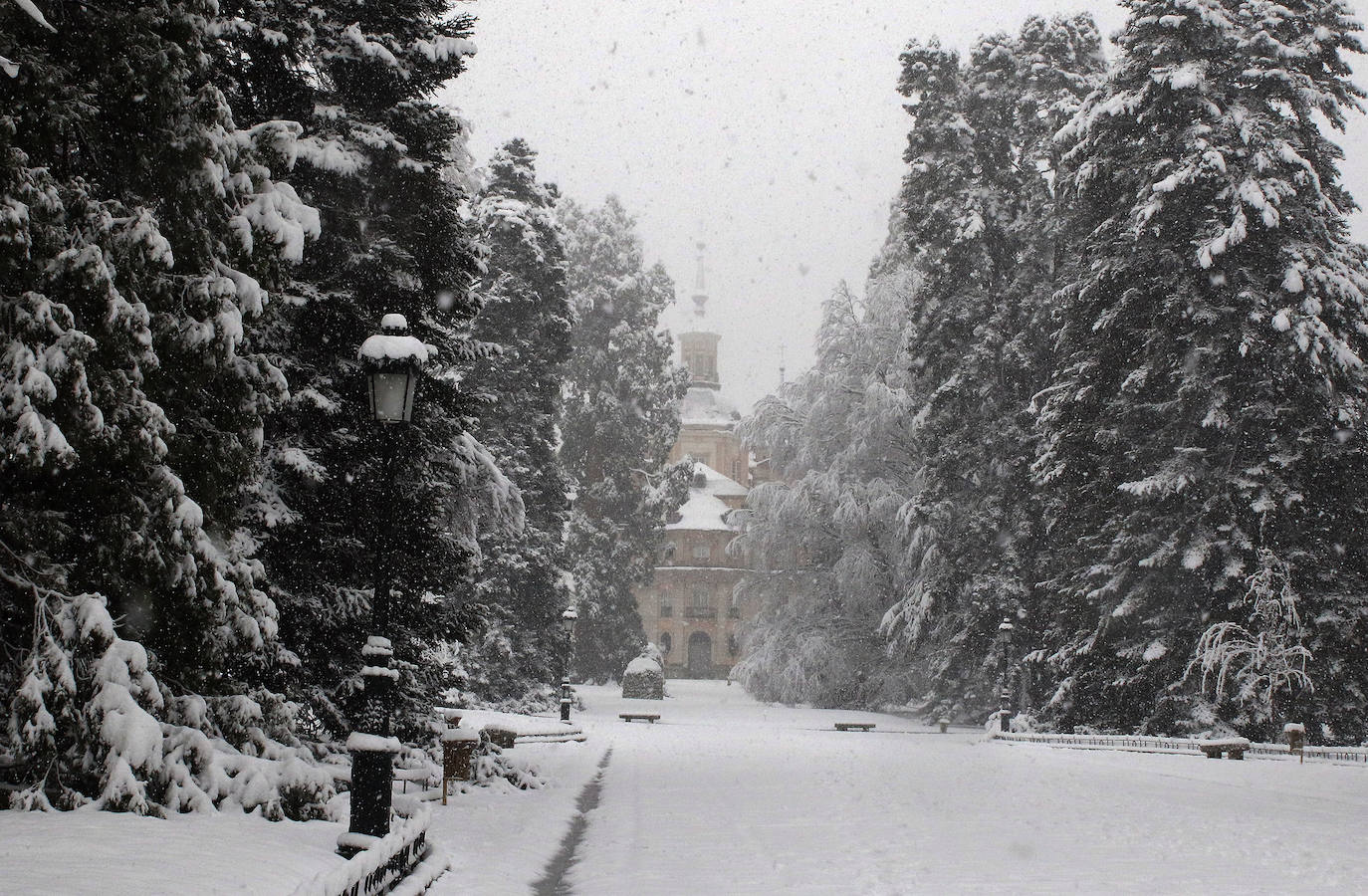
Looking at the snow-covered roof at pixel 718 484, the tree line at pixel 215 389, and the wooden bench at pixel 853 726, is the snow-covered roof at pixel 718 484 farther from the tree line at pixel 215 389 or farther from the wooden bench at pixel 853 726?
the tree line at pixel 215 389

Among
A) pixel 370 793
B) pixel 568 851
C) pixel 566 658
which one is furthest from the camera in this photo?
pixel 566 658

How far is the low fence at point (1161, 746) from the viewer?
21.7 meters

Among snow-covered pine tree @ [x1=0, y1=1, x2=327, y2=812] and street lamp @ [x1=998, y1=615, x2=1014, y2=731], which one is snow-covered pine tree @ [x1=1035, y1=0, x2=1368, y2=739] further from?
snow-covered pine tree @ [x1=0, y1=1, x2=327, y2=812]

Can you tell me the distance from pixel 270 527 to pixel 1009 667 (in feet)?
84.7

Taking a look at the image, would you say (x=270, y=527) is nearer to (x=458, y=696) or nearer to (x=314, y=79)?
(x=314, y=79)

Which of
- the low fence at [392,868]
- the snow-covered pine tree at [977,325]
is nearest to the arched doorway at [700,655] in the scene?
the snow-covered pine tree at [977,325]

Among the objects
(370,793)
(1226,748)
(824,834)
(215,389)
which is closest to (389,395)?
(215,389)

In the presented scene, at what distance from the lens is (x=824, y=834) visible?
12539 millimetres

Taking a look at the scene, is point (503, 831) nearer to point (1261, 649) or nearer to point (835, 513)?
point (1261, 649)

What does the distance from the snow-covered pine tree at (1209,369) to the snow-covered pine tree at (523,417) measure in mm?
14106

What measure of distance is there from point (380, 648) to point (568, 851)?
136 inches

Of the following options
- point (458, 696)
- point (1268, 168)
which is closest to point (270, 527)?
point (458, 696)

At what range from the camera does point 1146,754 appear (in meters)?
24.1

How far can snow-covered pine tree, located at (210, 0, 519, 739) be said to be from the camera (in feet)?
43.9
